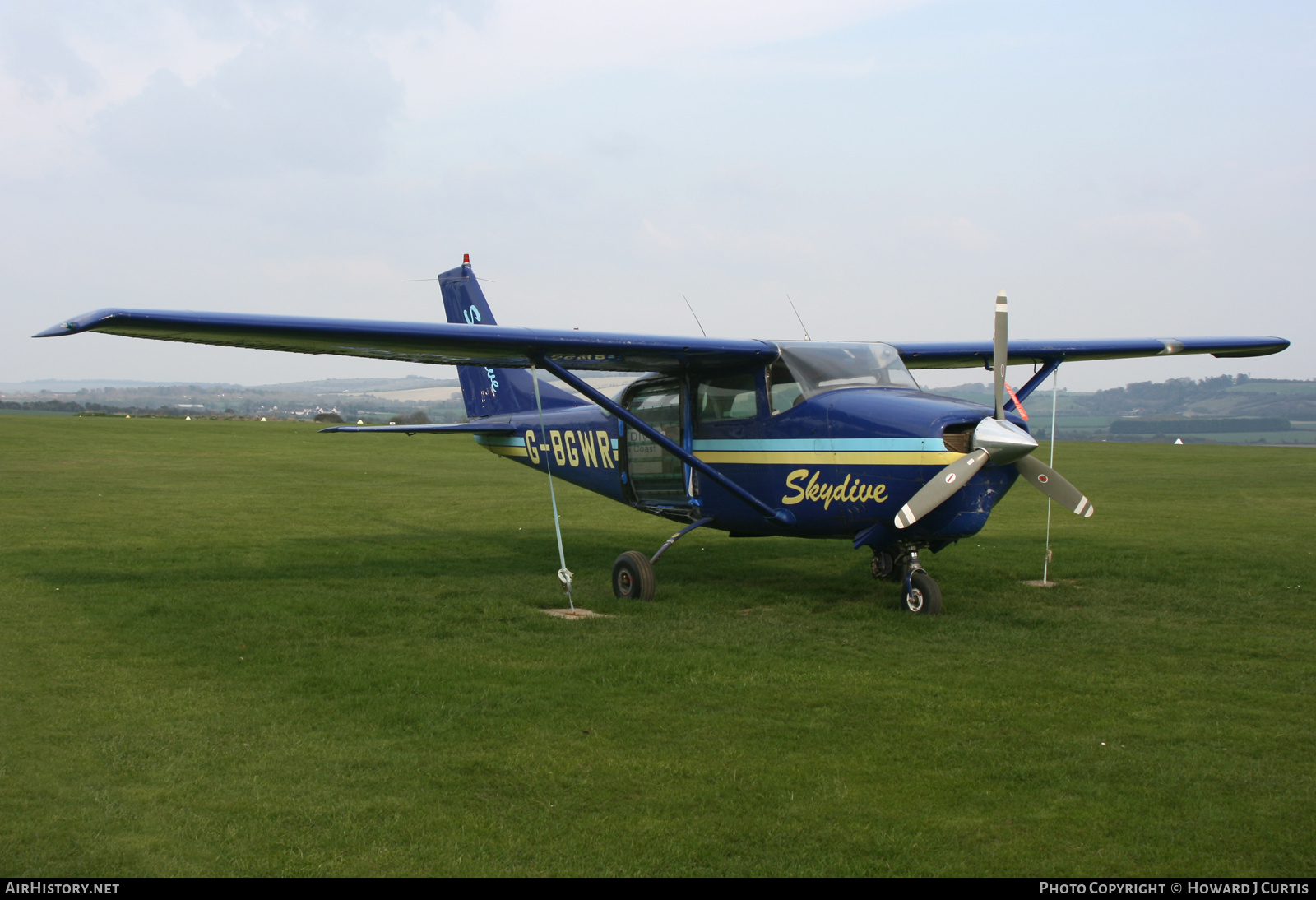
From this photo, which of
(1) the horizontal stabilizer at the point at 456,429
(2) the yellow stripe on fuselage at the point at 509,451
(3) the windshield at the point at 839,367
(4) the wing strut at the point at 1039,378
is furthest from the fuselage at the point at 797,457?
(4) the wing strut at the point at 1039,378

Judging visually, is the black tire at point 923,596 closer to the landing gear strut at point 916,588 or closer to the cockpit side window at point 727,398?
the landing gear strut at point 916,588

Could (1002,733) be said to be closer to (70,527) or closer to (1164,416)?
(70,527)

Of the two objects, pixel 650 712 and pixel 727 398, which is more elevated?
pixel 727 398

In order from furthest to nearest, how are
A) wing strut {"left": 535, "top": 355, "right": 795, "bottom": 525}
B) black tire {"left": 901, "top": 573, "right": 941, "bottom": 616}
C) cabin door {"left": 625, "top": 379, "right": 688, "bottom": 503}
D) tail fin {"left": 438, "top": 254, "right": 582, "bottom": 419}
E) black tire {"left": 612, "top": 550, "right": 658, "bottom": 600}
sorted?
tail fin {"left": 438, "top": 254, "right": 582, "bottom": 419} < cabin door {"left": 625, "top": 379, "right": 688, "bottom": 503} < black tire {"left": 612, "top": 550, "right": 658, "bottom": 600} < wing strut {"left": 535, "top": 355, "right": 795, "bottom": 525} < black tire {"left": 901, "top": 573, "right": 941, "bottom": 616}

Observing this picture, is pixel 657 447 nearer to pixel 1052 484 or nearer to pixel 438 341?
pixel 438 341

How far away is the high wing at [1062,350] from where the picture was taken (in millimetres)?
13102

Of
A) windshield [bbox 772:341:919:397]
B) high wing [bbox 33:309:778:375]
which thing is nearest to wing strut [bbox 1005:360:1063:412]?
windshield [bbox 772:341:919:397]

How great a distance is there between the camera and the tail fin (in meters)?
14.9

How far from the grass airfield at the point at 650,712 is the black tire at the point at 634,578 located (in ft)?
1.13

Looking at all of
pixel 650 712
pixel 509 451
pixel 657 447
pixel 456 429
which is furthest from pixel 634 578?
pixel 456 429

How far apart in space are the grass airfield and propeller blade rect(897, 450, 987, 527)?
42.4 inches

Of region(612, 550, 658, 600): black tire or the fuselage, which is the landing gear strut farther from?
region(612, 550, 658, 600): black tire

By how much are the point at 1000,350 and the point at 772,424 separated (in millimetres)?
2459

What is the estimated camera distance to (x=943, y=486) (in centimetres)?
883
